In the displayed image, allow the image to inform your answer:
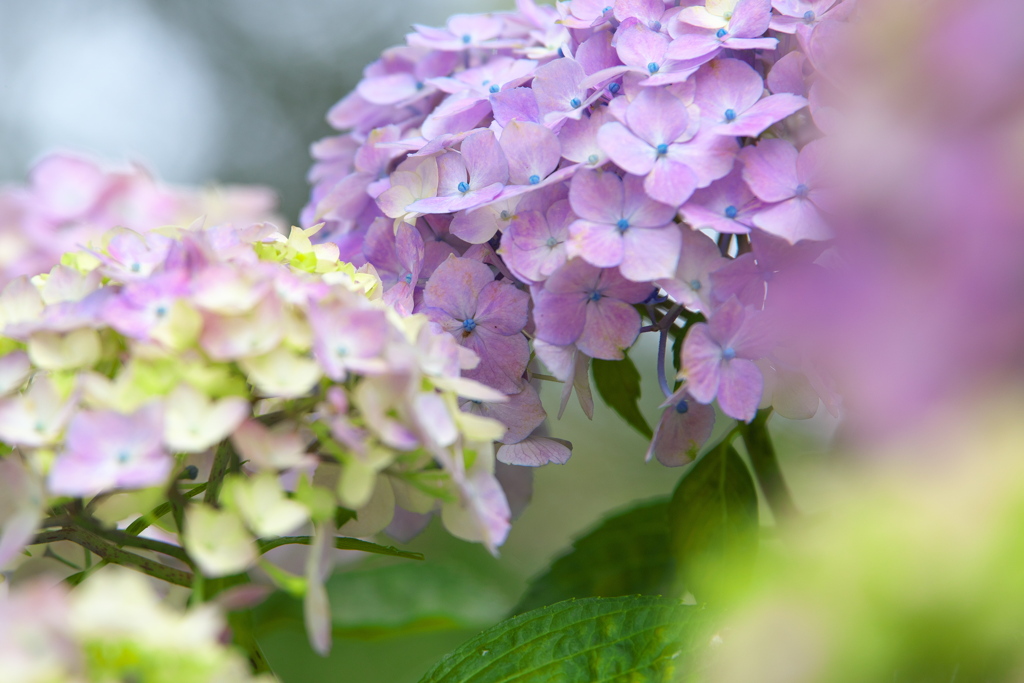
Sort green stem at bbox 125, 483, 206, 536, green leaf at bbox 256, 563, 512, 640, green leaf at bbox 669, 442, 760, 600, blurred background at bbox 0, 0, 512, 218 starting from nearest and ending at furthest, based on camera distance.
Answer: green stem at bbox 125, 483, 206, 536
green leaf at bbox 669, 442, 760, 600
green leaf at bbox 256, 563, 512, 640
blurred background at bbox 0, 0, 512, 218

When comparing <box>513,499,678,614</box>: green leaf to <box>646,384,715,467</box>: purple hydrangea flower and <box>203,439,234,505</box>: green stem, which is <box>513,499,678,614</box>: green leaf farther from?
<box>203,439,234,505</box>: green stem

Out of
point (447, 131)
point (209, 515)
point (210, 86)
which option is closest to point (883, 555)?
point (209, 515)

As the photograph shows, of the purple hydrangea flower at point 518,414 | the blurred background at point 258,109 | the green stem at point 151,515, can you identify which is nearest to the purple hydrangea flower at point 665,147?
the purple hydrangea flower at point 518,414

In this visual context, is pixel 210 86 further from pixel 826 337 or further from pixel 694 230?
pixel 826 337

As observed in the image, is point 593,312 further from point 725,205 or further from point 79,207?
point 79,207

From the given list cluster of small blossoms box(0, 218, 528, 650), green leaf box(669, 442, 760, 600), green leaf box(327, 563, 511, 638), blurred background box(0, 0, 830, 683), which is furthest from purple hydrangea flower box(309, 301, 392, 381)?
blurred background box(0, 0, 830, 683)

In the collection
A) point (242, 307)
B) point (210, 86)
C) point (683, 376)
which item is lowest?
point (210, 86)
